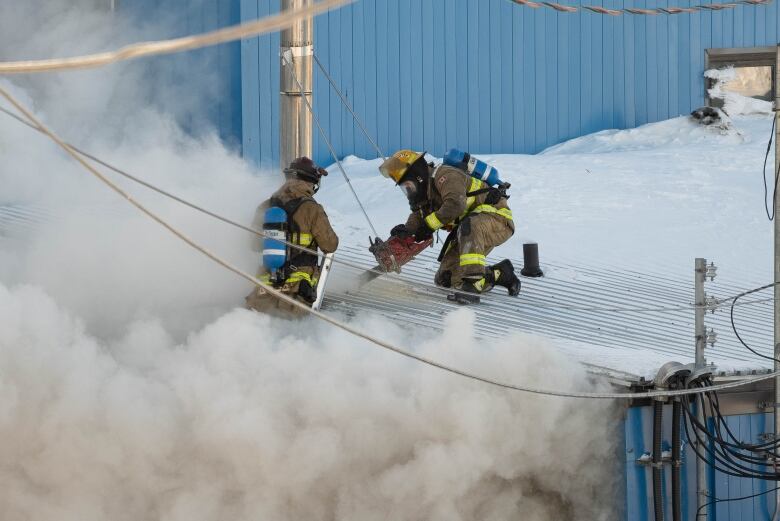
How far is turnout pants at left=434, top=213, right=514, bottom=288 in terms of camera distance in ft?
30.9

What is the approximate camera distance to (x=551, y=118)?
16.7 m

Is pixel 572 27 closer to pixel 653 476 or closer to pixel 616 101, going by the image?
pixel 616 101

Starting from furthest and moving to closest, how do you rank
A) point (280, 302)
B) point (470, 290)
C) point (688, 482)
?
point (470, 290) → point (280, 302) → point (688, 482)

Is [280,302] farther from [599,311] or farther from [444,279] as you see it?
[599,311]

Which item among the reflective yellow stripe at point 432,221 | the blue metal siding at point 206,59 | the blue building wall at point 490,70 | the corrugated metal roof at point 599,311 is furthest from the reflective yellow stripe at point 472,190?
the blue metal siding at point 206,59

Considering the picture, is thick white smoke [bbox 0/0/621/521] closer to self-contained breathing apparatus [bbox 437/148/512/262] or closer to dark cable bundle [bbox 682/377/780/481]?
dark cable bundle [bbox 682/377/780/481]

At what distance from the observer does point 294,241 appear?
8836 mm

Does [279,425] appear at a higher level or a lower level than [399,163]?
lower

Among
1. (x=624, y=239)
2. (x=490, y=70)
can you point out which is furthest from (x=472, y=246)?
(x=490, y=70)

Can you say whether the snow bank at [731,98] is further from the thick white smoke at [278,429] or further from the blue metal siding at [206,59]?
the thick white smoke at [278,429]

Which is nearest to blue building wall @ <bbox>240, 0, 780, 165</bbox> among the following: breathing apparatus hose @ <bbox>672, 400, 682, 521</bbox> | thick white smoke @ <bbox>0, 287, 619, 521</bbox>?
thick white smoke @ <bbox>0, 287, 619, 521</bbox>

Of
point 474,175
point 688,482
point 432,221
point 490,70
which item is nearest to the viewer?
point 688,482

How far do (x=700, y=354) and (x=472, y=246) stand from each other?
7.58ft

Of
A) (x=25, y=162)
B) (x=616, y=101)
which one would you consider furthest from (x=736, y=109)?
(x=25, y=162)
